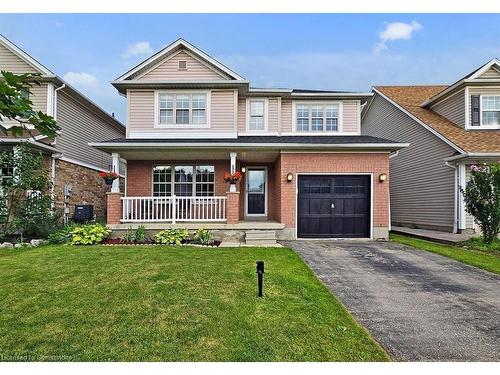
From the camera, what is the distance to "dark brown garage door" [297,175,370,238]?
37.6ft

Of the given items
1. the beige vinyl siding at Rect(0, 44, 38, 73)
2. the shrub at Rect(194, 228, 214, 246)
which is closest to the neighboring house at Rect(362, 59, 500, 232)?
the shrub at Rect(194, 228, 214, 246)

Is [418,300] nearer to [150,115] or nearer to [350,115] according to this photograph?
[350,115]

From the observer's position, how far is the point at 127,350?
3.18 meters

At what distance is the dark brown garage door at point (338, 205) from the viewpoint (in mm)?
11445

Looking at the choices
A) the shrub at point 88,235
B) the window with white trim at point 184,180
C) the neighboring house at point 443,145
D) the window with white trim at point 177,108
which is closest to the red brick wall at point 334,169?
the window with white trim at point 184,180

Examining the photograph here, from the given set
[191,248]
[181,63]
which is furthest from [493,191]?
[181,63]

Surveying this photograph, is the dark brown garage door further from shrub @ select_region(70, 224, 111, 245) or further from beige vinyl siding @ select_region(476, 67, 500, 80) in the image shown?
beige vinyl siding @ select_region(476, 67, 500, 80)

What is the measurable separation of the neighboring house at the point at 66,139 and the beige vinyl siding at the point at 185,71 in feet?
12.9

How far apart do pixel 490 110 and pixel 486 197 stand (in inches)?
243

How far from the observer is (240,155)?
40.6 ft

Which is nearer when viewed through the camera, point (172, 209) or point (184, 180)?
point (172, 209)

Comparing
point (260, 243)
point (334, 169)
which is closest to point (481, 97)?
point (334, 169)

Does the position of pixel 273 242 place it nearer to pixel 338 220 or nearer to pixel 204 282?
pixel 338 220
